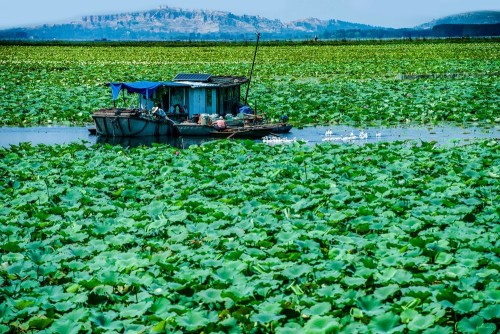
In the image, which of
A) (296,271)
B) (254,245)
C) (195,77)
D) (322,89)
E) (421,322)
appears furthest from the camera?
(322,89)

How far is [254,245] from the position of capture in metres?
7.01

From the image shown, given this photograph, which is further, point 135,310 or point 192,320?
point 135,310

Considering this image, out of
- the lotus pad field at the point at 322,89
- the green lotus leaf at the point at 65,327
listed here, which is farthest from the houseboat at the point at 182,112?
the green lotus leaf at the point at 65,327

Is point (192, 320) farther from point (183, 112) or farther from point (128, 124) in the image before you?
point (183, 112)

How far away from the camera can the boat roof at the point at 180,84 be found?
60.5ft

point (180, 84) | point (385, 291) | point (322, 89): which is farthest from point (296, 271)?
point (322, 89)

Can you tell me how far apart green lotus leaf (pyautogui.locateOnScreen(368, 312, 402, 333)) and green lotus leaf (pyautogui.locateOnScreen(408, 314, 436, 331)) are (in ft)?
0.30

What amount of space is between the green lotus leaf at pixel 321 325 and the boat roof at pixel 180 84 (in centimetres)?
1393

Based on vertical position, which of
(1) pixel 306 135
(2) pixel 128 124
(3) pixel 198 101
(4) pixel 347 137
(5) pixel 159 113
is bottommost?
(1) pixel 306 135

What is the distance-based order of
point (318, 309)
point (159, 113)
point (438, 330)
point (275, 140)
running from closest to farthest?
1. point (438, 330)
2. point (318, 309)
3. point (275, 140)
4. point (159, 113)

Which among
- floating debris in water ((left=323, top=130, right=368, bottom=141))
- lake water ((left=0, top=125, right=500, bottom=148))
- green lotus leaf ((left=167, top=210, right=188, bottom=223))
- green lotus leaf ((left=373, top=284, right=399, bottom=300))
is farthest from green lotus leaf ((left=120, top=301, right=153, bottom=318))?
floating debris in water ((left=323, top=130, right=368, bottom=141))

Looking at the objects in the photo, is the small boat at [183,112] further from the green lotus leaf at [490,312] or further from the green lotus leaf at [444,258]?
the green lotus leaf at [490,312]

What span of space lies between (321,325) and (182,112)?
48.9 ft

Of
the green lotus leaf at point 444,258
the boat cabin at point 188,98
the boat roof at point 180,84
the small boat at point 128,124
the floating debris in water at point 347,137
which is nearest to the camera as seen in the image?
the green lotus leaf at point 444,258
